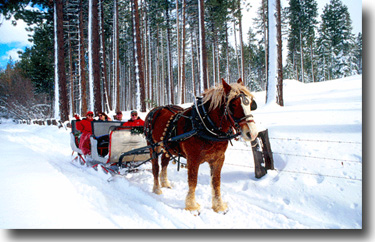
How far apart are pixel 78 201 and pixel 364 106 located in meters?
3.94

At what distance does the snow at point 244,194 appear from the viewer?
2432 mm

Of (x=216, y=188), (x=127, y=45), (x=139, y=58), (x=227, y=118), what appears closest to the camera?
(x=227, y=118)

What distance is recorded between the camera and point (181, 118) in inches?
126

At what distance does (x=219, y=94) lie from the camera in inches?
103

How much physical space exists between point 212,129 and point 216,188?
0.93 meters

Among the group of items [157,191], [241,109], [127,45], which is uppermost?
[127,45]

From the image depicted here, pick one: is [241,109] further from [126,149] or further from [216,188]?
[126,149]

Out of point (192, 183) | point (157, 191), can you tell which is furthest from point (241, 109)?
point (157, 191)

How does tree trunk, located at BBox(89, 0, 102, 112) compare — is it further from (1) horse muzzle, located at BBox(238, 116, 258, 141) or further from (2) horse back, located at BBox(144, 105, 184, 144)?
(1) horse muzzle, located at BBox(238, 116, 258, 141)

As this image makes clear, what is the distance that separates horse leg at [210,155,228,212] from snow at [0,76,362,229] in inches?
4.8

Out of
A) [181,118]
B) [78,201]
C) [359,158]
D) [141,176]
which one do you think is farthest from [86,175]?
[359,158]

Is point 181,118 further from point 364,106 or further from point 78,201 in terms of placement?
point 364,106

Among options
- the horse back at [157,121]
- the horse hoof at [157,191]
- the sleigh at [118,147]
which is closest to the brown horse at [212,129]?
the horse back at [157,121]

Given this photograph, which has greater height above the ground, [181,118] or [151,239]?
[181,118]
